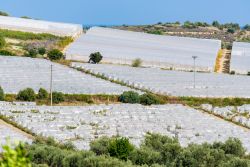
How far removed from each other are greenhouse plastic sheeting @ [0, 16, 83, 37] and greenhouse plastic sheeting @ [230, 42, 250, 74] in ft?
58.5

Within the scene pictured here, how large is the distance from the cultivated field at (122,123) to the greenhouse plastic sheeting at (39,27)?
3499 cm

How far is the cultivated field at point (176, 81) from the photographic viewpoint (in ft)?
151

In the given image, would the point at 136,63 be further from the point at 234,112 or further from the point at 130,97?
the point at 234,112

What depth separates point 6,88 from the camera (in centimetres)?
4184

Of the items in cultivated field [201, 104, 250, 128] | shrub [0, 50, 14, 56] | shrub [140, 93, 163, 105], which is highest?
shrub [0, 50, 14, 56]

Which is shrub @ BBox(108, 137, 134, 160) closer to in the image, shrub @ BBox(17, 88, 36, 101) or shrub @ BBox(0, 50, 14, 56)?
shrub @ BBox(17, 88, 36, 101)

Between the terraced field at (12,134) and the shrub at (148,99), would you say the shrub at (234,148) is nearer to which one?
the terraced field at (12,134)

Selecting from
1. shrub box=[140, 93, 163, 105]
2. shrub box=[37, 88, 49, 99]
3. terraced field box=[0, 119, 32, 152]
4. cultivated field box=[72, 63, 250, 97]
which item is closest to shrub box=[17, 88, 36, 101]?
shrub box=[37, 88, 49, 99]

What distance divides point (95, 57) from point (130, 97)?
1523 cm

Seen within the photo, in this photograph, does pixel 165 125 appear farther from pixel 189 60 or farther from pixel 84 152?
pixel 189 60

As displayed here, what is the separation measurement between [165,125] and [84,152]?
14538 millimetres

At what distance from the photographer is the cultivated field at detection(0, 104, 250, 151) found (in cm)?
2950

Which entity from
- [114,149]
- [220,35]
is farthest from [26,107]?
[220,35]

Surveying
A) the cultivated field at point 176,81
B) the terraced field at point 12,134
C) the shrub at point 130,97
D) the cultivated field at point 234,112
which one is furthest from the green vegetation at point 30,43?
the terraced field at point 12,134
